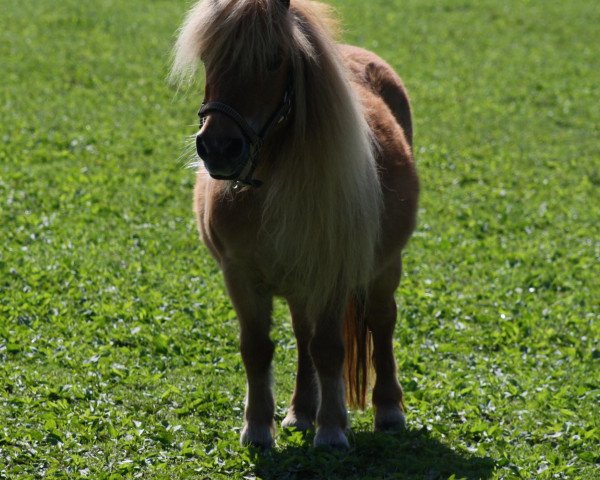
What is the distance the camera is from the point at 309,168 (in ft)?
18.0

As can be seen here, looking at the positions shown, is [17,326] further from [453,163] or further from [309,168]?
[453,163]

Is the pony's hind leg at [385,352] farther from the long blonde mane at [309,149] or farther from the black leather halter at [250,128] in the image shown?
the black leather halter at [250,128]

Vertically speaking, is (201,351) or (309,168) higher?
(309,168)

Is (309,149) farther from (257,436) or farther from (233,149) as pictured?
(257,436)

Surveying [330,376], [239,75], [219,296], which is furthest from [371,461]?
[219,296]

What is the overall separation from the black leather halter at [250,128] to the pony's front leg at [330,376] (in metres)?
1.03

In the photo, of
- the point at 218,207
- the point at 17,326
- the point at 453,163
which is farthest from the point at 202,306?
the point at 453,163

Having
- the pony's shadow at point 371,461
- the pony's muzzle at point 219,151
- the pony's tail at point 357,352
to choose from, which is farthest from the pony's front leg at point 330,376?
the pony's muzzle at point 219,151

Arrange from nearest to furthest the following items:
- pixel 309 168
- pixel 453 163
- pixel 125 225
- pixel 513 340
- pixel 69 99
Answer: pixel 309 168
pixel 513 340
pixel 125 225
pixel 453 163
pixel 69 99

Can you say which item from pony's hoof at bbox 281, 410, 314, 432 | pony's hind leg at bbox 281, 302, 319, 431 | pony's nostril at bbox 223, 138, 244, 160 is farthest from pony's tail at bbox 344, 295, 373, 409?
pony's nostril at bbox 223, 138, 244, 160

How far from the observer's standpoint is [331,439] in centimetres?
593

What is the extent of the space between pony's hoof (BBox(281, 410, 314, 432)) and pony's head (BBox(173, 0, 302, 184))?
185 centimetres

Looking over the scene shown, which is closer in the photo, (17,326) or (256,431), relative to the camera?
(256,431)

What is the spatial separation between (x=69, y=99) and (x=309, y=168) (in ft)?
36.3
